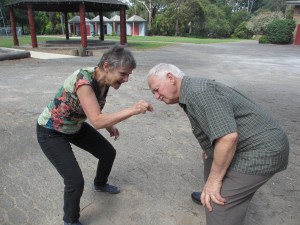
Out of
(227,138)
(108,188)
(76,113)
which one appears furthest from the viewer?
(108,188)

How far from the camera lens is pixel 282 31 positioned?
33375 mm

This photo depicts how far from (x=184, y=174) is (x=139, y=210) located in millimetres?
909

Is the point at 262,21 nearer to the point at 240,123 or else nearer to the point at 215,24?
the point at 215,24

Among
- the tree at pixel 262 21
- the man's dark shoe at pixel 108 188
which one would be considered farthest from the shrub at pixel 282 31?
the man's dark shoe at pixel 108 188

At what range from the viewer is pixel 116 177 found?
355cm

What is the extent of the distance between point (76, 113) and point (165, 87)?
857 millimetres

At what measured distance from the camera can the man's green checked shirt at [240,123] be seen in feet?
5.67

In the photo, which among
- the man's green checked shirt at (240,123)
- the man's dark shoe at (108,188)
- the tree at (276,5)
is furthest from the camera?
the tree at (276,5)

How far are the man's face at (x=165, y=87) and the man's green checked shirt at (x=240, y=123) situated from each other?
0.07 m

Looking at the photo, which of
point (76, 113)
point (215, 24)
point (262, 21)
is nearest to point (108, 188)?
point (76, 113)

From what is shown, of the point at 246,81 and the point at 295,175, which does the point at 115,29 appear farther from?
the point at 295,175

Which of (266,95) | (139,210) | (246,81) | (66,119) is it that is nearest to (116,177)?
(139,210)

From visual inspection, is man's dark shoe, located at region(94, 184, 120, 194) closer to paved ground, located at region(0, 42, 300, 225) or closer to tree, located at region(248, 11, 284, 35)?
paved ground, located at region(0, 42, 300, 225)

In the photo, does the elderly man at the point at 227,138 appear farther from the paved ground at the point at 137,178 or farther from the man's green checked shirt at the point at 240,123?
the paved ground at the point at 137,178
